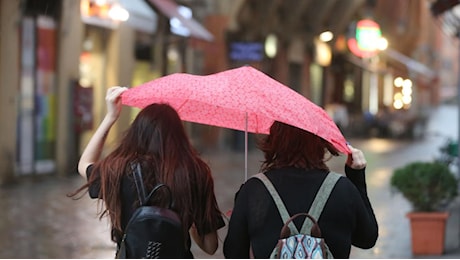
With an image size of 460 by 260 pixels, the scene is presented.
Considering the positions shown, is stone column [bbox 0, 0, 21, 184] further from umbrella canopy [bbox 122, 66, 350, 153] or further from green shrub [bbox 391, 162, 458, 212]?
umbrella canopy [bbox 122, 66, 350, 153]

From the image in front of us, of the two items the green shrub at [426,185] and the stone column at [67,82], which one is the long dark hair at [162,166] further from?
the stone column at [67,82]

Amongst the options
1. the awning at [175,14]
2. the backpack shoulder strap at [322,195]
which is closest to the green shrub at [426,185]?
the backpack shoulder strap at [322,195]

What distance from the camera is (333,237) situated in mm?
3457

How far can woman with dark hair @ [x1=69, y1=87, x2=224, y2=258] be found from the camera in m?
3.50

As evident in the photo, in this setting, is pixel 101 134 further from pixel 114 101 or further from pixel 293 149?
pixel 293 149

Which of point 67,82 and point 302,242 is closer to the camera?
point 302,242

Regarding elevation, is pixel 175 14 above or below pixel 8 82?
above

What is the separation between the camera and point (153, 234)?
3229 millimetres

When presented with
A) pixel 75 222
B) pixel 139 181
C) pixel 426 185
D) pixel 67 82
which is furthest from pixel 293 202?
pixel 67 82

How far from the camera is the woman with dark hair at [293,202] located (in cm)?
341

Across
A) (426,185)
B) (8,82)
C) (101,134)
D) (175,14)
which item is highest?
(175,14)

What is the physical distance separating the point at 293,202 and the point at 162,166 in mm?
547

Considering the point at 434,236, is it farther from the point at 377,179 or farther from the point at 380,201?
the point at 377,179

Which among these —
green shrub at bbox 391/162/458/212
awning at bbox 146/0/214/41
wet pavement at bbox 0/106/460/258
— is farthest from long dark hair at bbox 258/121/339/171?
awning at bbox 146/0/214/41
